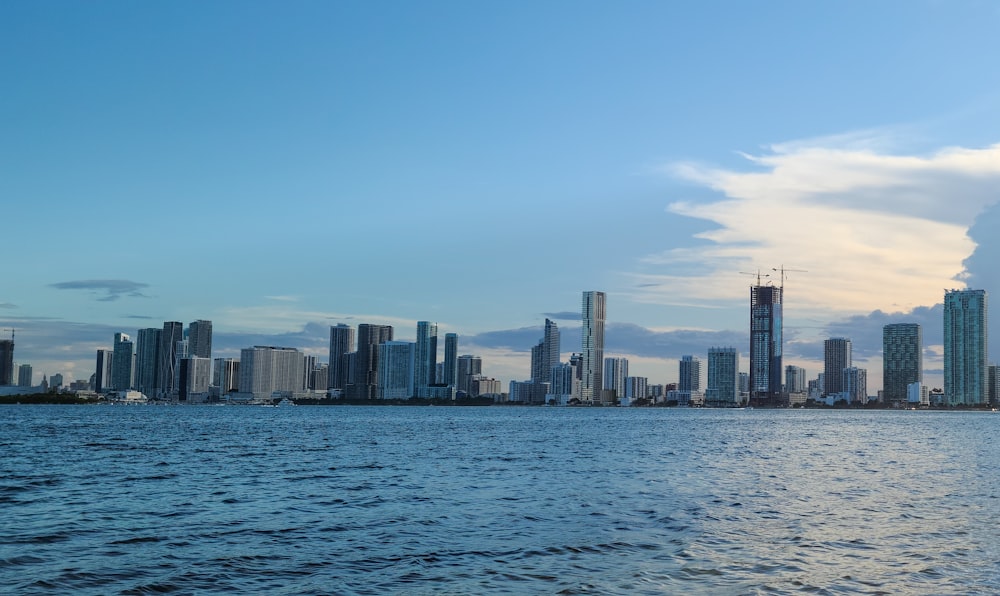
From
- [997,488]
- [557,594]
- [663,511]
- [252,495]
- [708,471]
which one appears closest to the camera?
[557,594]

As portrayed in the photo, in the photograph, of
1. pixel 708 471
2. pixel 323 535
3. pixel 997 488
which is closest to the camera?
pixel 323 535

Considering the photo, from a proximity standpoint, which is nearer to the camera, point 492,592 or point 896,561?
point 492,592

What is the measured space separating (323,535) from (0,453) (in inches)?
2615

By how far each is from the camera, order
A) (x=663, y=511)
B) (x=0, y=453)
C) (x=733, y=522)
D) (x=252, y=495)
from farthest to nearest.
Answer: (x=0, y=453)
(x=252, y=495)
(x=663, y=511)
(x=733, y=522)

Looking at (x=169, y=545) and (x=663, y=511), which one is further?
(x=663, y=511)

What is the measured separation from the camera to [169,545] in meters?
32.0

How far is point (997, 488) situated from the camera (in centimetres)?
5509

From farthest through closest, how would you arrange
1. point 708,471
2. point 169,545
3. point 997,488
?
point 708,471 → point 997,488 → point 169,545

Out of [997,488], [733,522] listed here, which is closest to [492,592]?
[733,522]

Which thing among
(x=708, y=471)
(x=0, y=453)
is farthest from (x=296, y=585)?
(x=0, y=453)

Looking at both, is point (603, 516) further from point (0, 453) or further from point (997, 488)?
point (0, 453)

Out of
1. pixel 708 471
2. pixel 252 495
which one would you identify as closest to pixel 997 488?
pixel 708 471

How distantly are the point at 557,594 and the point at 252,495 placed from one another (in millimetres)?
29061

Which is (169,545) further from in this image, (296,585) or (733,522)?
(733,522)
